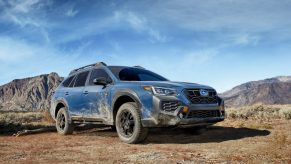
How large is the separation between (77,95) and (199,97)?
3.48m

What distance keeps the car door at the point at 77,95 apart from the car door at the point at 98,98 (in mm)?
248

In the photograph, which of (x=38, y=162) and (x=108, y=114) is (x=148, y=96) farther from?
(x=38, y=162)

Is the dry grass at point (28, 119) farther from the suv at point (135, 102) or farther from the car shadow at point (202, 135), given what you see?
the car shadow at point (202, 135)

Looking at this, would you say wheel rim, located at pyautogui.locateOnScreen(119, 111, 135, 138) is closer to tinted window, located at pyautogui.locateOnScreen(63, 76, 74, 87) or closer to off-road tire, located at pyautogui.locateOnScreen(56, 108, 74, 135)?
off-road tire, located at pyautogui.locateOnScreen(56, 108, 74, 135)

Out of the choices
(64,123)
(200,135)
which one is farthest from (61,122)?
(200,135)

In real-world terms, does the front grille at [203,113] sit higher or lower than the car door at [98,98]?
lower

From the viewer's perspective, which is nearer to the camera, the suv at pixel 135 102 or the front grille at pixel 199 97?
the suv at pixel 135 102

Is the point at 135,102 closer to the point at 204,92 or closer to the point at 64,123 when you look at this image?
the point at 204,92

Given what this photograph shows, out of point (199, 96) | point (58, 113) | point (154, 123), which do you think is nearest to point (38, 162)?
point (154, 123)

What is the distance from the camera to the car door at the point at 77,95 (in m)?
9.41

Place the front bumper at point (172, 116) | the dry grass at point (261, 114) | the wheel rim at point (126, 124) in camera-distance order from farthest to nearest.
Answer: the dry grass at point (261, 114) → the wheel rim at point (126, 124) → the front bumper at point (172, 116)

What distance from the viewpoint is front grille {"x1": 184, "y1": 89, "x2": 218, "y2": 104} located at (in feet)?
24.5

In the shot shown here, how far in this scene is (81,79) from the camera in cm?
A: 998

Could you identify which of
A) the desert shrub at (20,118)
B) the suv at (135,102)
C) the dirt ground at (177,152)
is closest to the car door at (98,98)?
the suv at (135,102)
